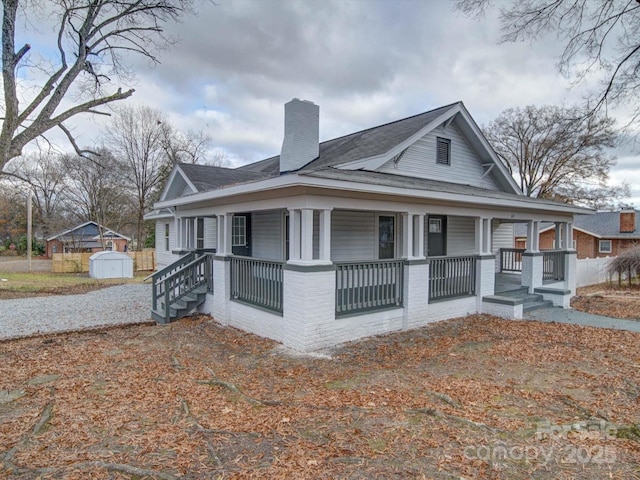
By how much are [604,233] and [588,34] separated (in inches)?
851

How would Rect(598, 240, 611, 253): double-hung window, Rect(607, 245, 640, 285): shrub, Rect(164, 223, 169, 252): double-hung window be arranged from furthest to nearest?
Rect(598, 240, 611, 253): double-hung window, Rect(164, 223, 169, 252): double-hung window, Rect(607, 245, 640, 285): shrub

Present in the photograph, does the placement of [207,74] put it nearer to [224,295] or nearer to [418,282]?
[224,295]

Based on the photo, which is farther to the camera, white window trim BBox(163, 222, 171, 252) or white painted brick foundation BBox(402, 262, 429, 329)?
white window trim BBox(163, 222, 171, 252)

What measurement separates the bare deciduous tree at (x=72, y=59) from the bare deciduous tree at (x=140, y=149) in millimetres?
16130

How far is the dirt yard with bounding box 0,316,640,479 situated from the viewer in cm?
311

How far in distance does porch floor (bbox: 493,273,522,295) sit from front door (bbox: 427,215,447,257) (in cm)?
187

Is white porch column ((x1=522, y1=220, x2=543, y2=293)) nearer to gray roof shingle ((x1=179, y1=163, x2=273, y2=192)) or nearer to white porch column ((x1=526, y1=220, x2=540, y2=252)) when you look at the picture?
white porch column ((x1=526, y1=220, x2=540, y2=252))

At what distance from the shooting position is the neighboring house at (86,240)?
3284cm

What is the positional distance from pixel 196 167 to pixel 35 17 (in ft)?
20.8

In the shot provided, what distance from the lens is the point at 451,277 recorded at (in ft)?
29.6

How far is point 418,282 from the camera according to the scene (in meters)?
8.08

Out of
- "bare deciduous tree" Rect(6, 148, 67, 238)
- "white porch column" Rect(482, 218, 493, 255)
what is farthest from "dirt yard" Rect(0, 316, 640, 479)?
"bare deciduous tree" Rect(6, 148, 67, 238)

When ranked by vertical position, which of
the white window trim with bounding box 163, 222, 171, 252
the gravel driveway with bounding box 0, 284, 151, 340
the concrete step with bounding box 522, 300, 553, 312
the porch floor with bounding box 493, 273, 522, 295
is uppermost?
the white window trim with bounding box 163, 222, 171, 252

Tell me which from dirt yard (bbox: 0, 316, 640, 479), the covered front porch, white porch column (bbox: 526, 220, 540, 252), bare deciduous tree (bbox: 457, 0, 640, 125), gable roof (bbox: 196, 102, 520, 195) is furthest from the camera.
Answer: white porch column (bbox: 526, 220, 540, 252)
